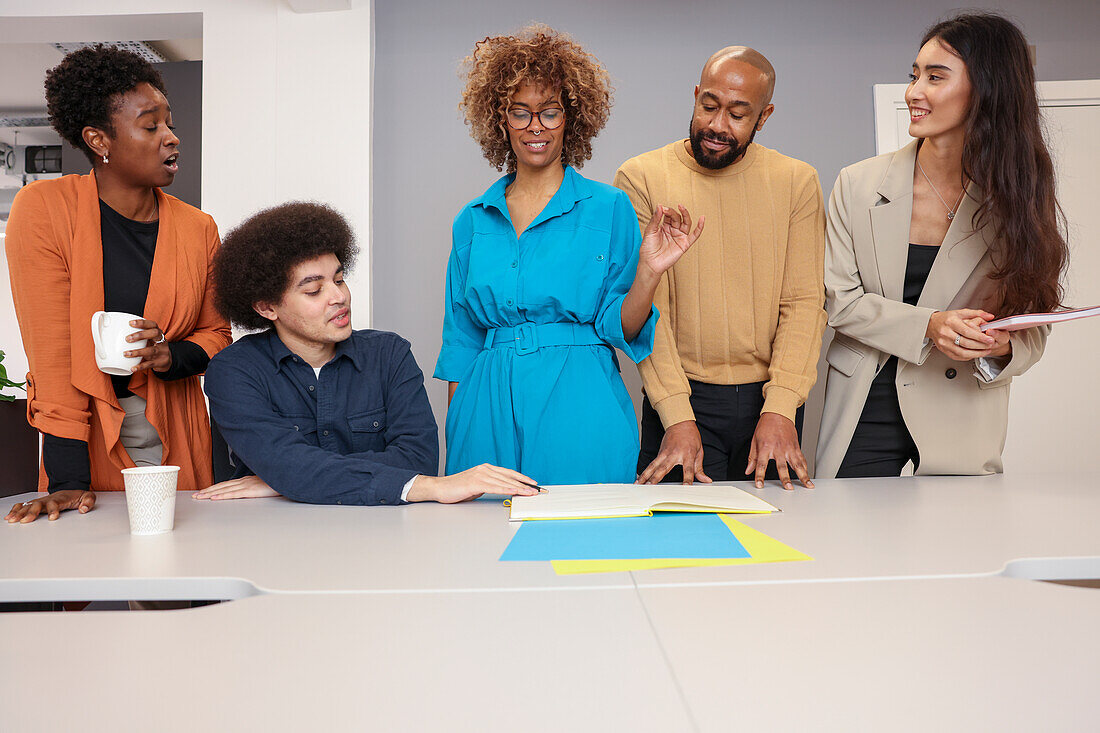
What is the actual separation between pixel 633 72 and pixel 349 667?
10.8 ft

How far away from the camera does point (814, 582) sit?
0.90 metres

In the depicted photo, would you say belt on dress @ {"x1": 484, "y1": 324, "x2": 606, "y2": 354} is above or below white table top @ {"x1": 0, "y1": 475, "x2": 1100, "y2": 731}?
above

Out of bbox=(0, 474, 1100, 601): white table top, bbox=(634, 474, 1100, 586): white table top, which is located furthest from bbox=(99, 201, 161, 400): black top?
bbox=(634, 474, 1100, 586): white table top

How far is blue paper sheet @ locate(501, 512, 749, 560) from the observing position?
1031 millimetres

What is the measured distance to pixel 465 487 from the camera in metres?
1.44

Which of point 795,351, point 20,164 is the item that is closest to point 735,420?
point 795,351

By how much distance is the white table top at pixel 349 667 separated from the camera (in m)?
0.60

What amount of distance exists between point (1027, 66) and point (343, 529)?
73.1 inches

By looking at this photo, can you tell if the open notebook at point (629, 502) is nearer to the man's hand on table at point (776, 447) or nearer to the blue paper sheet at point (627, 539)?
the blue paper sheet at point (627, 539)

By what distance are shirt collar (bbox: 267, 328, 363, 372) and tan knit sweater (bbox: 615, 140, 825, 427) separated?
762 mm

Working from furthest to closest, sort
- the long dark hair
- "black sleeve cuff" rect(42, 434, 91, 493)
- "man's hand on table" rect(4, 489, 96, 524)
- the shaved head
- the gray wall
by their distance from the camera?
the gray wall < the shaved head < the long dark hair < "black sleeve cuff" rect(42, 434, 91, 493) < "man's hand on table" rect(4, 489, 96, 524)

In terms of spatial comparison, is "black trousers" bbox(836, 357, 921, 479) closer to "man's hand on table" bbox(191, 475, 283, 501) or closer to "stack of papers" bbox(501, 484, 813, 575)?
"stack of papers" bbox(501, 484, 813, 575)

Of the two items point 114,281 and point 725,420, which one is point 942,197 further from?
point 114,281

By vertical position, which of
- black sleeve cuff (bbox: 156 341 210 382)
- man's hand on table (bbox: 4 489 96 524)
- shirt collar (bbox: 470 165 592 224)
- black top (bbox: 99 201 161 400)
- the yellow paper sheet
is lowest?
man's hand on table (bbox: 4 489 96 524)
